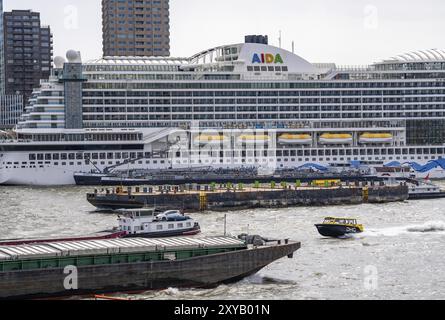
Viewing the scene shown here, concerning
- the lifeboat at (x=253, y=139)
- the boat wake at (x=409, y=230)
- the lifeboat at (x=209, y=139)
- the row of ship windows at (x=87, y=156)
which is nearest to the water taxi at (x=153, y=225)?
the boat wake at (x=409, y=230)

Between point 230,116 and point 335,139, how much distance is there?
14862 mm

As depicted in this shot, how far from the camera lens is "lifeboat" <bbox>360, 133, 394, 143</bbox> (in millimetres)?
141750

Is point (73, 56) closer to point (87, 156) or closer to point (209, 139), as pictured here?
point (87, 156)

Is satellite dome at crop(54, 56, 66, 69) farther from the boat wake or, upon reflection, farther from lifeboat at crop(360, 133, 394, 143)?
the boat wake

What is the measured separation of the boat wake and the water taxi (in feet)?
41.9

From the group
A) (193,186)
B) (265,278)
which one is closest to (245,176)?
(193,186)

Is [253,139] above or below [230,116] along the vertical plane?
below

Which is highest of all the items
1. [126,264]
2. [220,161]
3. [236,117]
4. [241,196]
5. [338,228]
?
[236,117]

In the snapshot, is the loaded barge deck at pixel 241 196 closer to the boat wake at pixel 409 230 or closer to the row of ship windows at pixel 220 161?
the boat wake at pixel 409 230

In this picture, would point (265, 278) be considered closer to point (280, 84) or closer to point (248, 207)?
point (248, 207)

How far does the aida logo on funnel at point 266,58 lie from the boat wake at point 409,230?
66.0 m

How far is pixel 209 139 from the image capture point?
136625 mm

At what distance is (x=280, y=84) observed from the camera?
142 metres

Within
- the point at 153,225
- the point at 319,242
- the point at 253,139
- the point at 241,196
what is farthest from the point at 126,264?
the point at 253,139
